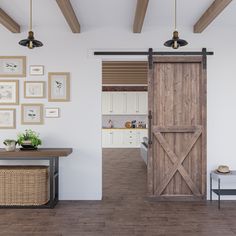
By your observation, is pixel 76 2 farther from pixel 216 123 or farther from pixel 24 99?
pixel 216 123

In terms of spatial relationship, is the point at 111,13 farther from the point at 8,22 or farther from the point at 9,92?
the point at 9,92

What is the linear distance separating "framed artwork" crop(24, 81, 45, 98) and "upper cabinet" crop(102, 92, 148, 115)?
702 centimetres

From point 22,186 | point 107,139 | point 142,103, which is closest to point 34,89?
point 22,186

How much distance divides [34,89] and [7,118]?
0.66m

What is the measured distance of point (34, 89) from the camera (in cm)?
463

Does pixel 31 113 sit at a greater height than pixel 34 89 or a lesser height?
lesser

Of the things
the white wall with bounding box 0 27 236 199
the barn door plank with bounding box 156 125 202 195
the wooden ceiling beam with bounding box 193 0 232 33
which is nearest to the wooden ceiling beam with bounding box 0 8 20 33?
the white wall with bounding box 0 27 236 199

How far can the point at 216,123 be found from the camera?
4668mm

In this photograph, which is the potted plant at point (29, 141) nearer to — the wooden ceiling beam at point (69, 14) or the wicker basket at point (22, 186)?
the wicker basket at point (22, 186)

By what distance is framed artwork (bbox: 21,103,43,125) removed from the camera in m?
4.63

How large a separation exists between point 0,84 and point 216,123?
12.0 feet

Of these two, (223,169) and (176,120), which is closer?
(223,169)

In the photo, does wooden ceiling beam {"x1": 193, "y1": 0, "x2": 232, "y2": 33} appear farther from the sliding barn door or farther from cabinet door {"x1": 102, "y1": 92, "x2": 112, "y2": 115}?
cabinet door {"x1": 102, "y1": 92, "x2": 112, "y2": 115}

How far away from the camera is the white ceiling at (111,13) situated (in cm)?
375
